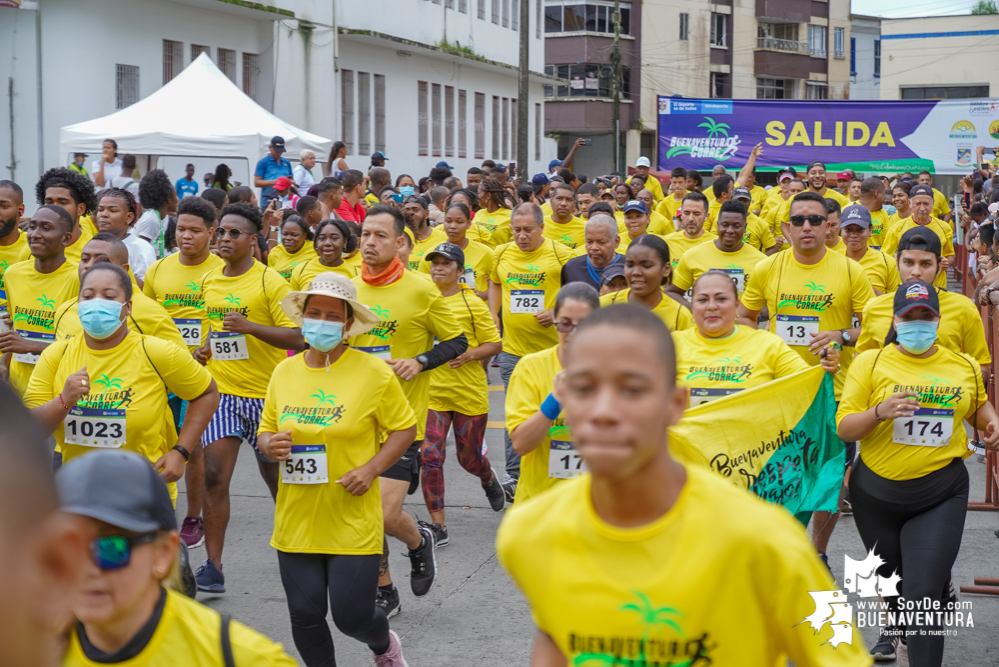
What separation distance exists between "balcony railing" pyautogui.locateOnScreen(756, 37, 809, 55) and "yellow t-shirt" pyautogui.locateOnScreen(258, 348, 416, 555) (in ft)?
209

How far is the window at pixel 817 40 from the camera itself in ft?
225

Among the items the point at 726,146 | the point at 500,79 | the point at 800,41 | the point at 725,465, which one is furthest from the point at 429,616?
the point at 800,41

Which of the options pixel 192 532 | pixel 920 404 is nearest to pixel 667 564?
pixel 920 404

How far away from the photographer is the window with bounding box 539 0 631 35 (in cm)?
5838

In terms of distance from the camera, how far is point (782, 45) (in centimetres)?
6631

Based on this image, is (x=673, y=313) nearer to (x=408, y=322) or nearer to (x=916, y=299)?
(x=916, y=299)

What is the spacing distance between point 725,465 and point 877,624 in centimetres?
181

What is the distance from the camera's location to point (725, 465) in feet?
15.8

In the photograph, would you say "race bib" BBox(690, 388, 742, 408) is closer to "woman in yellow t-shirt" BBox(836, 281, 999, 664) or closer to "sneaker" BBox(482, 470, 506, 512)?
"woman in yellow t-shirt" BBox(836, 281, 999, 664)

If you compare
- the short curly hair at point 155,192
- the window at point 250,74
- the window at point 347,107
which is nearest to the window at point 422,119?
the window at point 347,107

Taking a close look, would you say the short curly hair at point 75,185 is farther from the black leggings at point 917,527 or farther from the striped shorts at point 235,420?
the black leggings at point 917,527

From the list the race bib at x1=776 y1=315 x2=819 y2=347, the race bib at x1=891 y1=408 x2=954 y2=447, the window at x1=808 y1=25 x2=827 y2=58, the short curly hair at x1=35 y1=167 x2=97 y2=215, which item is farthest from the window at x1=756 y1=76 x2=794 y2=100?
the race bib at x1=891 y1=408 x2=954 y2=447

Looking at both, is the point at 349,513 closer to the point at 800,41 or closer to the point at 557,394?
the point at 557,394

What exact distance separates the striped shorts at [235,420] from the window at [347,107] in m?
24.8
